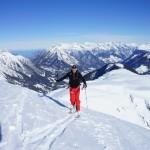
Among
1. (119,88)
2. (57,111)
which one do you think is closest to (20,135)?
(57,111)

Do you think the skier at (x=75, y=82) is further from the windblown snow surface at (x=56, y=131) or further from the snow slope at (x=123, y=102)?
the snow slope at (x=123, y=102)

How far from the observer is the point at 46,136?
13438mm

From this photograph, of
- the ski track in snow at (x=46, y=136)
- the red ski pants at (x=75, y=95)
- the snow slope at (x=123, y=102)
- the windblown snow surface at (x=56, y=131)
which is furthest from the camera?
the snow slope at (x=123, y=102)

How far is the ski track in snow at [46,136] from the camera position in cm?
1171

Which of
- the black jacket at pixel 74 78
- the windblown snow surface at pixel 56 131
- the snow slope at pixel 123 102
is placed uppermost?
the black jacket at pixel 74 78

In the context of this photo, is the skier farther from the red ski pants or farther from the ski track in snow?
the ski track in snow

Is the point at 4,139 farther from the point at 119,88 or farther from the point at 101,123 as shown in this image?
the point at 119,88

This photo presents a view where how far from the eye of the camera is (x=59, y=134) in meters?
14.1

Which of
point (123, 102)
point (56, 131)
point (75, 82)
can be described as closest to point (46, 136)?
point (56, 131)

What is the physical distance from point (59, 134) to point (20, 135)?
2008 mm

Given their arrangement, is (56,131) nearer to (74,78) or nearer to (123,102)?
(74,78)

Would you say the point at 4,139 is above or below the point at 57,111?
above

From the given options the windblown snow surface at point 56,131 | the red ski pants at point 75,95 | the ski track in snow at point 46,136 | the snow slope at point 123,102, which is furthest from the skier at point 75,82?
the snow slope at point 123,102

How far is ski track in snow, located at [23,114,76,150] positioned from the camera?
11715mm
